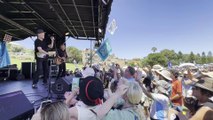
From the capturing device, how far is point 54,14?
7.69 metres

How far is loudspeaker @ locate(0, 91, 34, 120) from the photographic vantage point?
2377 millimetres

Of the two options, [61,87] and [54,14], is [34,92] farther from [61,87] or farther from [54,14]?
[54,14]

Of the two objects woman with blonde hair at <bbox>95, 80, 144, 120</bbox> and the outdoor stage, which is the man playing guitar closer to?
the outdoor stage

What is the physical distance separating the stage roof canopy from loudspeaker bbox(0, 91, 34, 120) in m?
3.50

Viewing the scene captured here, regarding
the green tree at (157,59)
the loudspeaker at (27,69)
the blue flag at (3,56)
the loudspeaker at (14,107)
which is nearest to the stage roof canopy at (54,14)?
the blue flag at (3,56)

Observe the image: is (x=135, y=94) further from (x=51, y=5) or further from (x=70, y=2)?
(x=51, y=5)

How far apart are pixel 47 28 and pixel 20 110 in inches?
301

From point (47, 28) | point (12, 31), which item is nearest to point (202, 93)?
point (47, 28)

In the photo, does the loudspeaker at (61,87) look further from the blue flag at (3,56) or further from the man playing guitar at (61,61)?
the blue flag at (3,56)

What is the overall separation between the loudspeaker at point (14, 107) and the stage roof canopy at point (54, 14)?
3.50m

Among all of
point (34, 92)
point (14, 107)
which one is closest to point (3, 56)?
point (34, 92)

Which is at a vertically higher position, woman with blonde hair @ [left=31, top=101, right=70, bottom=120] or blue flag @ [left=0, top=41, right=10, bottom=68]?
blue flag @ [left=0, top=41, right=10, bottom=68]

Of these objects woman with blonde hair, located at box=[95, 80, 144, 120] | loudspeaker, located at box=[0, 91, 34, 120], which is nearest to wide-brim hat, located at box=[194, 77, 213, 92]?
woman with blonde hair, located at box=[95, 80, 144, 120]

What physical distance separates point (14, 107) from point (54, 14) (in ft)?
18.1
